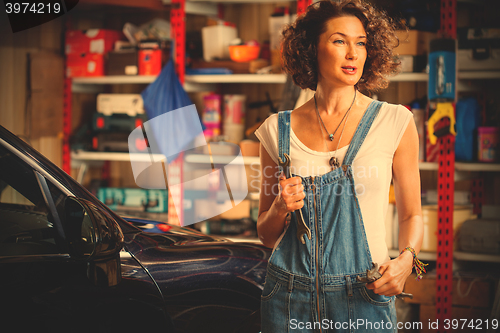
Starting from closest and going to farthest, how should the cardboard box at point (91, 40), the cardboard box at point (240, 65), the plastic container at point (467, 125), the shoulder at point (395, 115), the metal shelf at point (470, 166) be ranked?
the shoulder at point (395, 115) → the metal shelf at point (470, 166) → the plastic container at point (467, 125) → the cardboard box at point (240, 65) → the cardboard box at point (91, 40)

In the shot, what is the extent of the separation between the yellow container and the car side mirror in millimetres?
2219

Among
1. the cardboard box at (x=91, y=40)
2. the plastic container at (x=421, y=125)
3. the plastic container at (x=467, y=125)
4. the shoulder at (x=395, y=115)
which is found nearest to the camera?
the shoulder at (x=395, y=115)

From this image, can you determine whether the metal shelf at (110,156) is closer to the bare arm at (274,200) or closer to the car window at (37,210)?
the car window at (37,210)

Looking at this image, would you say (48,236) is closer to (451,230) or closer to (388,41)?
(388,41)

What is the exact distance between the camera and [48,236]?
1317 millimetres

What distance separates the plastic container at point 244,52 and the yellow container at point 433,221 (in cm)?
155

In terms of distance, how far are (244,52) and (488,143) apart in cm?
169

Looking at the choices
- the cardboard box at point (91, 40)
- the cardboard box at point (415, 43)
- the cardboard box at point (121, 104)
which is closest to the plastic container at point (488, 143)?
the cardboard box at point (415, 43)

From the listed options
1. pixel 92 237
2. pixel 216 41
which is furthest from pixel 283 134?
pixel 216 41

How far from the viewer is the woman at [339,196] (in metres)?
1.09

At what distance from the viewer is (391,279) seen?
3.42 ft

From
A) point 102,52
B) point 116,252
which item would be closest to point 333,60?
point 116,252

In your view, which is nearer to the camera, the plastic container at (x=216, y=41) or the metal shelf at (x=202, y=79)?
the metal shelf at (x=202, y=79)

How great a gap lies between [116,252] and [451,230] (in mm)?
2262
